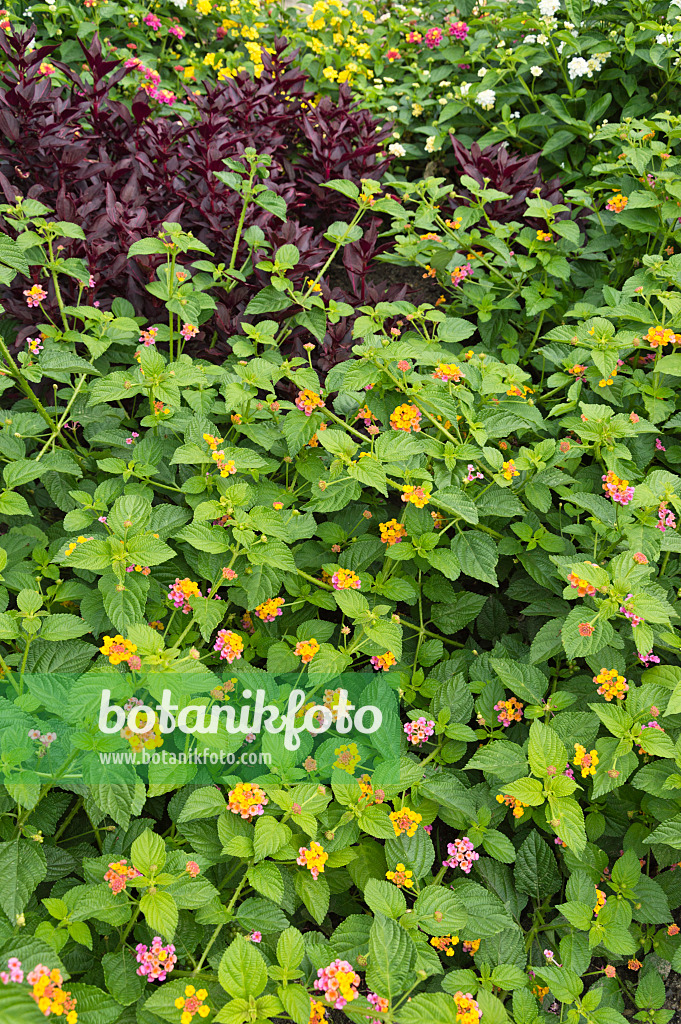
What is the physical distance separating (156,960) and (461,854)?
Answer: 0.72 meters

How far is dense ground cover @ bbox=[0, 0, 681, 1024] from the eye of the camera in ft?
4.77

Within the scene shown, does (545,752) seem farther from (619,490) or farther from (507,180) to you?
(507,180)

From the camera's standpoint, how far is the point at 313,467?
6.72ft

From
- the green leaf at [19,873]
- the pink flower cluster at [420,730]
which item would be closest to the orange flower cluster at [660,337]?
the pink flower cluster at [420,730]

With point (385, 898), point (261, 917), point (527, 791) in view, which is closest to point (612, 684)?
point (527, 791)

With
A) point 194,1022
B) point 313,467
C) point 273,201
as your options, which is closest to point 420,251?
point 273,201

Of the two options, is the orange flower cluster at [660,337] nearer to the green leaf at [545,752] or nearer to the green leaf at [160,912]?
the green leaf at [545,752]

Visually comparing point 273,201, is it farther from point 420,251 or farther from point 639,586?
point 639,586

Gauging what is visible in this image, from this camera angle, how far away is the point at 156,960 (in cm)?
135

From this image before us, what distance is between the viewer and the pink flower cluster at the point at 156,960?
4.43ft

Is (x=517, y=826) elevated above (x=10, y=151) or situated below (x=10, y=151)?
below

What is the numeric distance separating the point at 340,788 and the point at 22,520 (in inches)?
49.3

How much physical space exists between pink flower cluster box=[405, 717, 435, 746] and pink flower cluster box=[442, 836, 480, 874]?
245 mm

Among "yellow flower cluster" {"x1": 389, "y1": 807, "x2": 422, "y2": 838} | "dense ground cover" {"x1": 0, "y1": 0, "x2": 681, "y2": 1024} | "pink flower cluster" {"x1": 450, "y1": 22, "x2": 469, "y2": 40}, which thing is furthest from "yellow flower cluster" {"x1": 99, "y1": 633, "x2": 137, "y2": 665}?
"pink flower cluster" {"x1": 450, "y1": 22, "x2": 469, "y2": 40}
